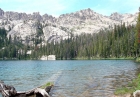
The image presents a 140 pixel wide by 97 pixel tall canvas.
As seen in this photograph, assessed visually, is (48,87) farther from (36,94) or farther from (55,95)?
(36,94)

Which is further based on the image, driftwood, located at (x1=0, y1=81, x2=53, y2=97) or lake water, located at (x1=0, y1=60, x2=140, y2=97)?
lake water, located at (x1=0, y1=60, x2=140, y2=97)

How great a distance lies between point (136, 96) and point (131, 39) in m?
127

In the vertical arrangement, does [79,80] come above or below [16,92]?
below

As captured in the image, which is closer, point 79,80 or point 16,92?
point 16,92

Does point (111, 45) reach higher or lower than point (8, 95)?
higher

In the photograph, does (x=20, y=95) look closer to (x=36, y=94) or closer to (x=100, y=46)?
(x=36, y=94)

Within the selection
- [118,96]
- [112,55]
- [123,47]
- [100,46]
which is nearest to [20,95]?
[118,96]

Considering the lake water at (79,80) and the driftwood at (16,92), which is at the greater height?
the driftwood at (16,92)

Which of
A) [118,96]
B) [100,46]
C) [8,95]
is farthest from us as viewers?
[100,46]

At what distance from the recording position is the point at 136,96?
1931cm

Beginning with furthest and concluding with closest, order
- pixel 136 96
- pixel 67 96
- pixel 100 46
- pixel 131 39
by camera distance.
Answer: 1. pixel 100 46
2. pixel 131 39
3. pixel 67 96
4. pixel 136 96

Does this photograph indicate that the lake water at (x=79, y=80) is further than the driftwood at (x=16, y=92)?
Yes

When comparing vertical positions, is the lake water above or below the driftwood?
below

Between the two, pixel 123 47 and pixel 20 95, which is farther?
pixel 123 47
